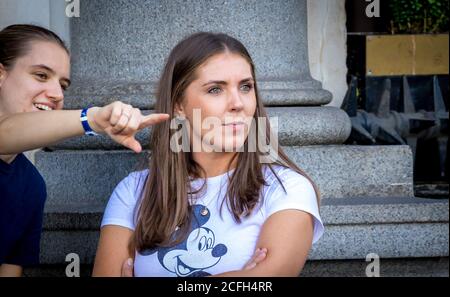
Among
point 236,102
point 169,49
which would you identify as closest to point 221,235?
point 236,102

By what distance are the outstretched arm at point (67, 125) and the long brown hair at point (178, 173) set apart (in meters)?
0.74

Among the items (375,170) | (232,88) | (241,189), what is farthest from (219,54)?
(375,170)

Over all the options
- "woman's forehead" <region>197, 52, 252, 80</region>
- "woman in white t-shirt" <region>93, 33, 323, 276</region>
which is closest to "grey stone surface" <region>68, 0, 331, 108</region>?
"woman in white t-shirt" <region>93, 33, 323, 276</region>

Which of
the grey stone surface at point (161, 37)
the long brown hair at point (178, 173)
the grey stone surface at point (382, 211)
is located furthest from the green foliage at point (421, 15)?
the long brown hair at point (178, 173)

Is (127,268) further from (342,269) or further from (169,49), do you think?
(169,49)

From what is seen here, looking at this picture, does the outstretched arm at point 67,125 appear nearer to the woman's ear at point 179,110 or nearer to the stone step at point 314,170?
the woman's ear at point 179,110

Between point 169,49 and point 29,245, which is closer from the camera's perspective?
point 29,245

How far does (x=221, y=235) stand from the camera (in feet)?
10.6

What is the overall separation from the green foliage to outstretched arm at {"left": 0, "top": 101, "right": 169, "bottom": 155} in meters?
10.2

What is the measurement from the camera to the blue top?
3.40 m

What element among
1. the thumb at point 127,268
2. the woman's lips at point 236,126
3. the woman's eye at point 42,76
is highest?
the woman's eye at point 42,76

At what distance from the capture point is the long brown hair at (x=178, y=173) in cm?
328

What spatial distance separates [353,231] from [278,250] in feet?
4.20

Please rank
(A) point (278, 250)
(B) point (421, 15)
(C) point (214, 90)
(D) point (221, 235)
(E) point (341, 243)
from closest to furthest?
(A) point (278, 250) → (D) point (221, 235) → (C) point (214, 90) → (E) point (341, 243) → (B) point (421, 15)
